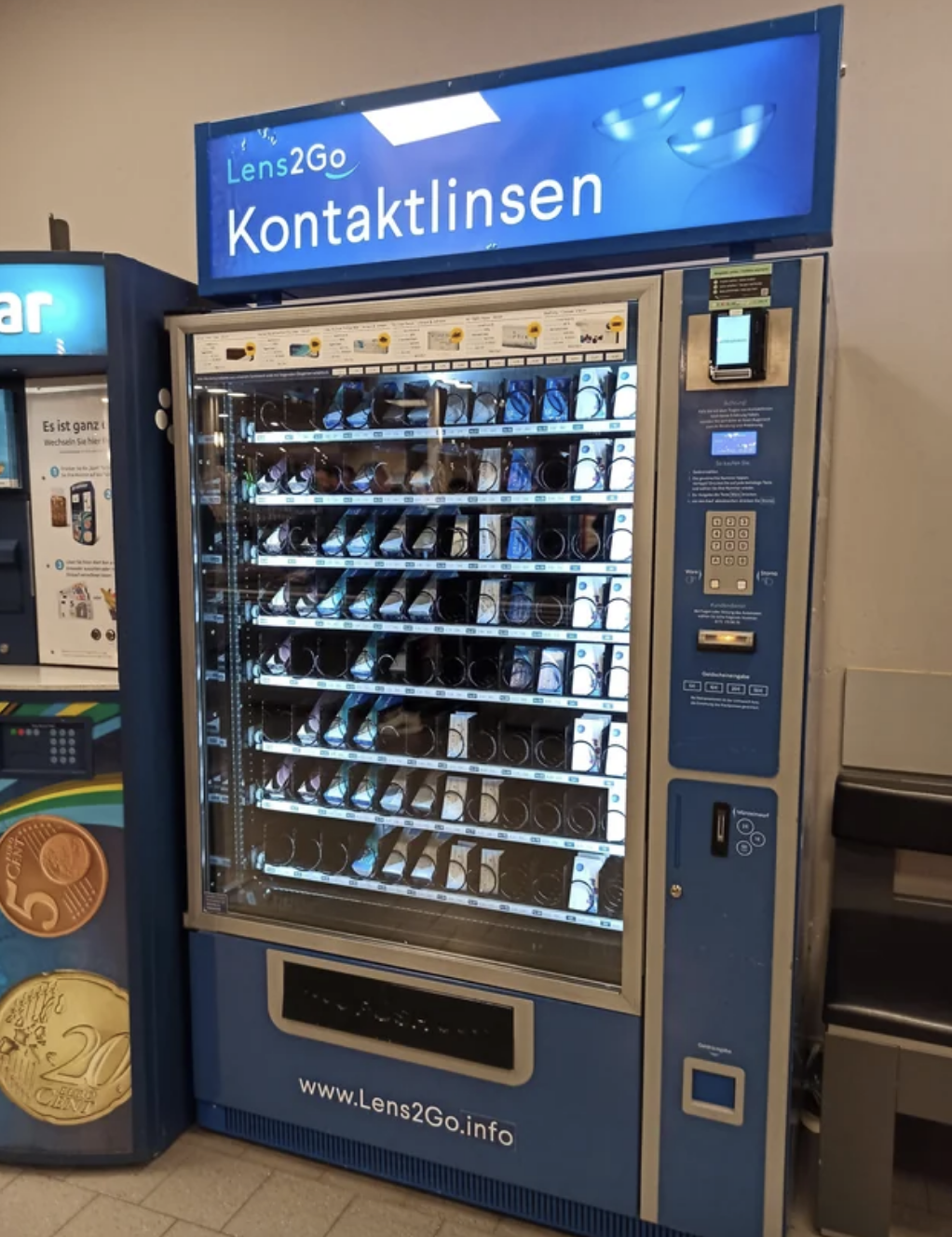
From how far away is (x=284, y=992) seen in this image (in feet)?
7.21

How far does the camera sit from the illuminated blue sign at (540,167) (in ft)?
5.55

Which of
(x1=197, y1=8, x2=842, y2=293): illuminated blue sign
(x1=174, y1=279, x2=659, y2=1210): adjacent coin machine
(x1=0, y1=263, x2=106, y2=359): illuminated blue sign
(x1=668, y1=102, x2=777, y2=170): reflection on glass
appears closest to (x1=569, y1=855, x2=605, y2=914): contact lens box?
(x1=174, y1=279, x2=659, y2=1210): adjacent coin machine

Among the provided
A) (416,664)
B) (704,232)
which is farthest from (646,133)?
(416,664)

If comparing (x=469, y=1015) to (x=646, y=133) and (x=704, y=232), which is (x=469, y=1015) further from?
(x=646, y=133)

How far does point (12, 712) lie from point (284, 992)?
0.96m

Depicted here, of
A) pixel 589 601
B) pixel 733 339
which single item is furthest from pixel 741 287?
pixel 589 601

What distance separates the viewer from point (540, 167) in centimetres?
186

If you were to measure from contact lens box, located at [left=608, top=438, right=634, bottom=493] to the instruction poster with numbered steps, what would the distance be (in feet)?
4.06

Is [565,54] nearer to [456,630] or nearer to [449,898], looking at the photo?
[456,630]

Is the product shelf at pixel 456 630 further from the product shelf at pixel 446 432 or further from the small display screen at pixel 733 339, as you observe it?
the small display screen at pixel 733 339

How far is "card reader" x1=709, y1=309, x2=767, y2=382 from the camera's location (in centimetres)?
168

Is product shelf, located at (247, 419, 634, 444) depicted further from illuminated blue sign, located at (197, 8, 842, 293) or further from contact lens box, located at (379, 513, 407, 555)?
illuminated blue sign, located at (197, 8, 842, 293)

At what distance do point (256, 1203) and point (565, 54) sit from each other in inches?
125

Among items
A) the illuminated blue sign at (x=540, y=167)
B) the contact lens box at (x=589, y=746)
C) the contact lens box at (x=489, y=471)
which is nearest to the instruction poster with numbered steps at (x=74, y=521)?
the illuminated blue sign at (x=540, y=167)
